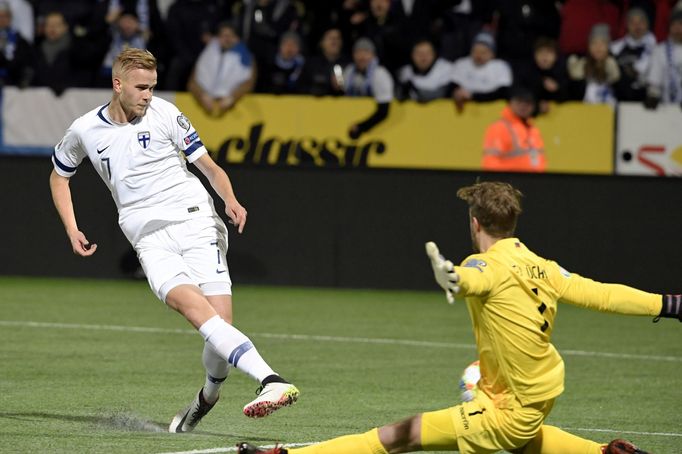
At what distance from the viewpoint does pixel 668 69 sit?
1705 centimetres

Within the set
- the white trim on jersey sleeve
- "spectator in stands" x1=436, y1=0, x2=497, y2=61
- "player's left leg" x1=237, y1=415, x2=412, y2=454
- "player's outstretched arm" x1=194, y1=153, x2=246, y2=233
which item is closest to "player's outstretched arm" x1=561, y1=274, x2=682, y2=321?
"player's left leg" x1=237, y1=415, x2=412, y2=454

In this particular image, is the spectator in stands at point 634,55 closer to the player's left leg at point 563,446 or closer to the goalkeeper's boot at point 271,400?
the goalkeeper's boot at point 271,400

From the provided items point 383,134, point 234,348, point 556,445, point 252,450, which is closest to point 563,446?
point 556,445

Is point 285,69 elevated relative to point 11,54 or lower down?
lower down

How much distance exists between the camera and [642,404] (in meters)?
9.66

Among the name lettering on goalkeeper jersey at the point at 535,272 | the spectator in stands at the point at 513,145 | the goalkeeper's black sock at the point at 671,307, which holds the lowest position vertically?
the spectator in stands at the point at 513,145

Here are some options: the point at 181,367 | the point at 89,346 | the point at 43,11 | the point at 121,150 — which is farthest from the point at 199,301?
the point at 43,11

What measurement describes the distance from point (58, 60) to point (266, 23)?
268 cm

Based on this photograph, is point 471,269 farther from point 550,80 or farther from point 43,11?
point 43,11

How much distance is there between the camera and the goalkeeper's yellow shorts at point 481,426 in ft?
19.5

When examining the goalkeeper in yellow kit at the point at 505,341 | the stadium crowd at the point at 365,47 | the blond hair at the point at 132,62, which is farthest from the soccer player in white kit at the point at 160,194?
the stadium crowd at the point at 365,47

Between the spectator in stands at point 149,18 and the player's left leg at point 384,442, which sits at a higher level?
the spectator in stands at point 149,18

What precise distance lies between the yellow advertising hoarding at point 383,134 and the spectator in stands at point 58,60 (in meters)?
1.61

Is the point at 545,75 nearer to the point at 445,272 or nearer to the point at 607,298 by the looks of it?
the point at 607,298
